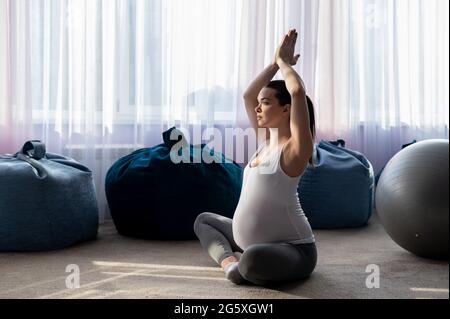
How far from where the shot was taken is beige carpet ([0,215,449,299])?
1617mm

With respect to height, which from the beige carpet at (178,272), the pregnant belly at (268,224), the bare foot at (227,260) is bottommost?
the beige carpet at (178,272)

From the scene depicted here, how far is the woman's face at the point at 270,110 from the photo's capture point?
5.80ft

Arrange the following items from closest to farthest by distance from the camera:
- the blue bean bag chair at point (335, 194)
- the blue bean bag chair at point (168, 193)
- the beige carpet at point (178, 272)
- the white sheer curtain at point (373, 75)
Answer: the beige carpet at point (178, 272) < the blue bean bag chair at point (168, 193) < the blue bean bag chair at point (335, 194) < the white sheer curtain at point (373, 75)

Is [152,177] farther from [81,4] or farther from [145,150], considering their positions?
[81,4]

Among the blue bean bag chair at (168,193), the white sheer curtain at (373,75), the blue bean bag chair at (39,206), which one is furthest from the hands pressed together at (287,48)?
the white sheer curtain at (373,75)

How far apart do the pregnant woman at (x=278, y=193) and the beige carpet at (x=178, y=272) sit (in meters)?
0.07

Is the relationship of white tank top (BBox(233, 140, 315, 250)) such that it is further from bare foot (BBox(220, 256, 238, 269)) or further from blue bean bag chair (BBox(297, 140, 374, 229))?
blue bean bag chair (BBox(297, 140, 374, 229))

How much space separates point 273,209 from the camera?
5.66ft

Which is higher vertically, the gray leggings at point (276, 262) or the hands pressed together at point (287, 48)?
the hands pressed together at point (287, 48)

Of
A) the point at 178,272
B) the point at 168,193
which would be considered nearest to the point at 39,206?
the point at 168,193

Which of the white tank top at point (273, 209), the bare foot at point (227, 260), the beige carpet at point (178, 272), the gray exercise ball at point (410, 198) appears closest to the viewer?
the gray exercise ball at point (410, 198)

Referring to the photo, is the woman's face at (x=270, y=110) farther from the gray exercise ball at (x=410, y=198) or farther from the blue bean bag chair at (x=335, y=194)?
the blue bean bag chair at (x=335, y=194)

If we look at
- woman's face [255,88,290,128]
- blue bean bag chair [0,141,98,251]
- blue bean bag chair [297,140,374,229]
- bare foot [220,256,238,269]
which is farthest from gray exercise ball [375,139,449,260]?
blue bean bag chair [0,141,98,251]
